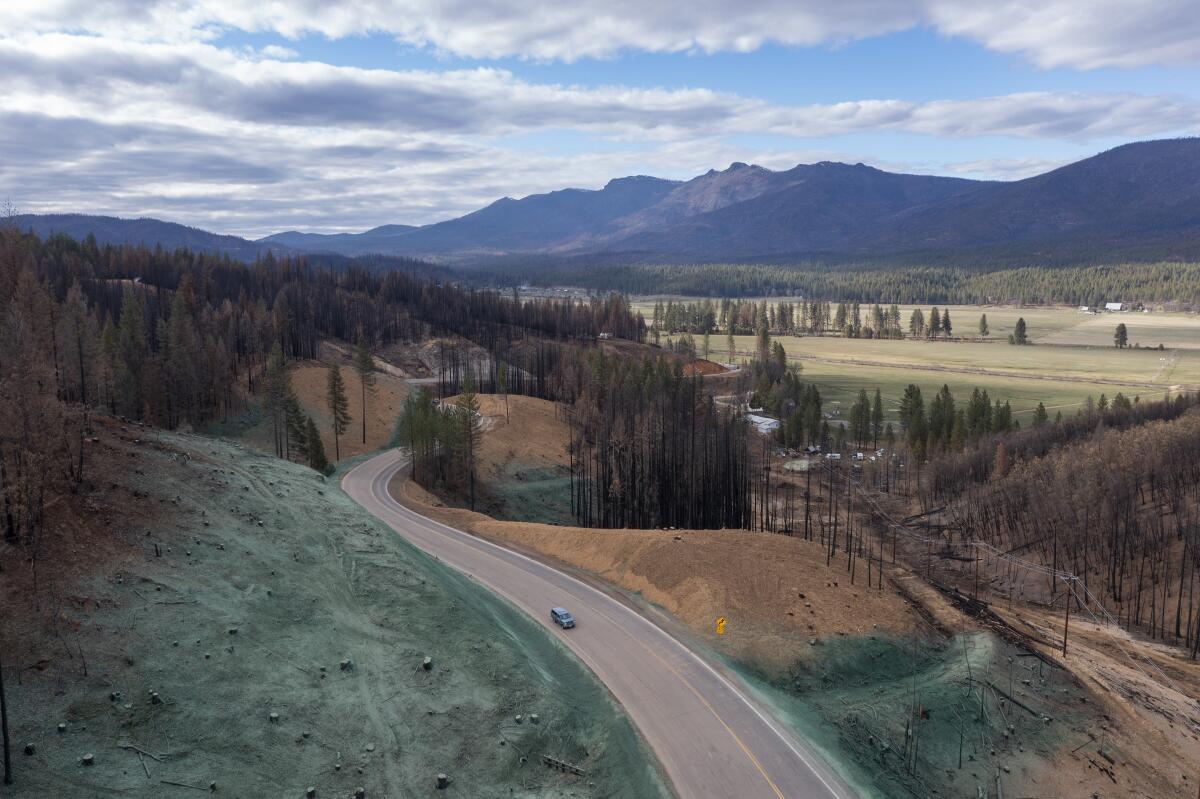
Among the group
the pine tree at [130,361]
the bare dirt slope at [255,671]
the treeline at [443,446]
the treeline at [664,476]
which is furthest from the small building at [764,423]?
the bare dirt slope at [255,671]

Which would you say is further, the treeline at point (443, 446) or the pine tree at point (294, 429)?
the pine tree at point (294, 429)

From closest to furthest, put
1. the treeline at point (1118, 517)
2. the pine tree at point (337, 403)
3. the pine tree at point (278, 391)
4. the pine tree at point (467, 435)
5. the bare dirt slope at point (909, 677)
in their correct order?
1. the bare dirt slope at point (909, 677)
2. the treeline at point (1118, 517)
3. the pine tree at point (467, 435)
4. the pine tree at point (278, 391)
5. the pine tree at point (337, 403)

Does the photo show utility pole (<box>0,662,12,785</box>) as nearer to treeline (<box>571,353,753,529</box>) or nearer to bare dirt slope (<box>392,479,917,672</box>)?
bare dirt slope (<box>392,479,917,672</box>)

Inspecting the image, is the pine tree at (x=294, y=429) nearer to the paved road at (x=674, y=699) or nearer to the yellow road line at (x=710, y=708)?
the paved road at (x=674, y=699)

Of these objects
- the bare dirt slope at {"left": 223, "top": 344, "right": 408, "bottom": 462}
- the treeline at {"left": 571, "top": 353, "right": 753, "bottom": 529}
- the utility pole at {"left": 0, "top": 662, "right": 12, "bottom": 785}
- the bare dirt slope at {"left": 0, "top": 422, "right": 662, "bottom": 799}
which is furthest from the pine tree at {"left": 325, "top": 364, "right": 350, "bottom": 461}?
the utility pole at {"left": 0, "top": 662, "right": 12, "bottom": 785}

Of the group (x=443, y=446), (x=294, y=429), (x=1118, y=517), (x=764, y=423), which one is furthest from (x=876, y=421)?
(x=294, y=429)

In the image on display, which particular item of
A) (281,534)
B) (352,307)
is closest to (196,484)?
(281,534)

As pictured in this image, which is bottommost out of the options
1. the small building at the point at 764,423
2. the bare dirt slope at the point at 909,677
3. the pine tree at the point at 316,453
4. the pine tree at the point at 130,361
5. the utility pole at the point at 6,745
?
the small building at the point at 764,423
